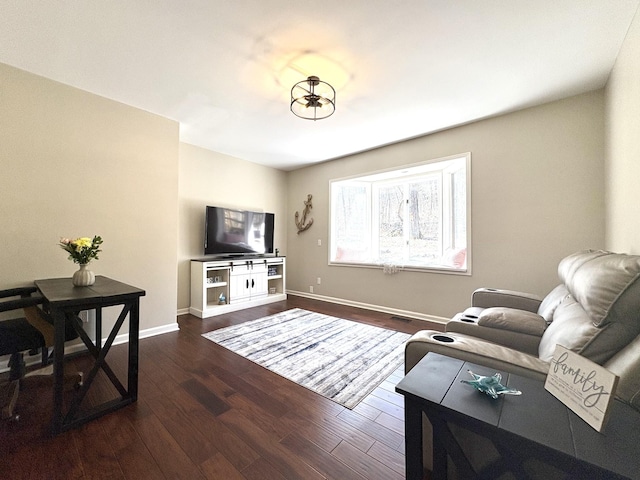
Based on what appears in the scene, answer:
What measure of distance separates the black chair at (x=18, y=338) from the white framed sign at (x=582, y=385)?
2819 mm

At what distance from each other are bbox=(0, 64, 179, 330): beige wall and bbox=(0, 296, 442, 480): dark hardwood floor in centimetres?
104

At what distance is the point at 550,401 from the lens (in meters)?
0.84

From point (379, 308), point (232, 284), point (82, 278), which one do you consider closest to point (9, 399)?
point (82, 278)

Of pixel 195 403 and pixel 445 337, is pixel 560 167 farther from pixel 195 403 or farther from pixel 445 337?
pixel 195 403

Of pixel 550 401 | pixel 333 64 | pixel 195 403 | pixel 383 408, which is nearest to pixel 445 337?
pixel 550 401

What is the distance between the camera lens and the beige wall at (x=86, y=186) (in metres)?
2.28

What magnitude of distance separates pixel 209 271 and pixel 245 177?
1840 millimetres

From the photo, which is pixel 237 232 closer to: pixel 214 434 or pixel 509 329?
pixel 214 434

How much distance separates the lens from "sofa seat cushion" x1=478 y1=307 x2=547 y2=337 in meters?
1.67

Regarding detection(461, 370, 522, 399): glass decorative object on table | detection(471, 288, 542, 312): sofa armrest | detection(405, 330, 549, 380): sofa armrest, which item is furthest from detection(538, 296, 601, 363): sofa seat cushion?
detection(471, 288, 542, 312): sofa armrest

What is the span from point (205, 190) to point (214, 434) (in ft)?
11.7

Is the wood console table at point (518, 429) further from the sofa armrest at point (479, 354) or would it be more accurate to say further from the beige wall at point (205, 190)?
the beige wall at point (205, 190)

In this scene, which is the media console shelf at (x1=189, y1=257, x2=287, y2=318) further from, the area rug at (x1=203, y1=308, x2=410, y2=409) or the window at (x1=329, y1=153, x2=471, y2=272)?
the window at (x1=329, y1=153, x2=471, y2=272)

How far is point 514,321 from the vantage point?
5.64 ft
